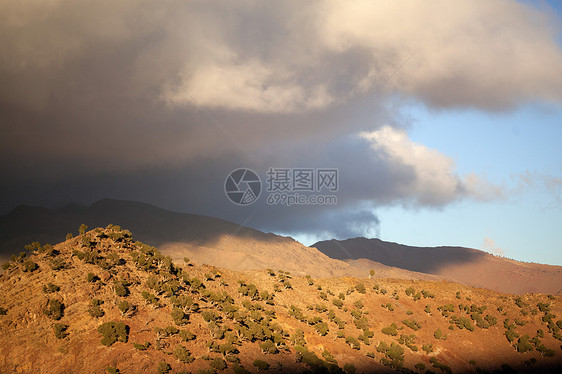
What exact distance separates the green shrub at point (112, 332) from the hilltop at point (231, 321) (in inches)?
4.4

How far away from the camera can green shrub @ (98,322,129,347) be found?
91.9ft

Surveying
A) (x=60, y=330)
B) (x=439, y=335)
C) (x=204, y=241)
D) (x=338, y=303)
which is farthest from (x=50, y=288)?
(x=204, y=241)

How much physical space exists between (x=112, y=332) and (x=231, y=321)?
34.6 feet

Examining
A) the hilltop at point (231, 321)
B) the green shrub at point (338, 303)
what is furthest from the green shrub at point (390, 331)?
the green shrub at point (338, 303)

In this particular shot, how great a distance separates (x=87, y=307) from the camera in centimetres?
3100

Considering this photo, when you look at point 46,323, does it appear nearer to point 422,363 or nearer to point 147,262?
point 147,262

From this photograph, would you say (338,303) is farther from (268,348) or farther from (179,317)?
(179,317)

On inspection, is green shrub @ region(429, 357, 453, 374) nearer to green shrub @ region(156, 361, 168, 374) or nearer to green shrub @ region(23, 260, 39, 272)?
green shrub @ region(156, 361, 168, 374)

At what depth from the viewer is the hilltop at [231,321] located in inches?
1113

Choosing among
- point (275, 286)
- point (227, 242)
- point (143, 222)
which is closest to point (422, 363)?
point (275, 286)

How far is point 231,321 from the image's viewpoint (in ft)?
118

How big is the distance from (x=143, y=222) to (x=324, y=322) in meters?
171

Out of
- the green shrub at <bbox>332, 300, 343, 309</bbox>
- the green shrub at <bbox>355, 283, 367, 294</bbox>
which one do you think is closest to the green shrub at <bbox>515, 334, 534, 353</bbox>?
the green shrub at <bbox>355, 283, 367, 294</bbox>

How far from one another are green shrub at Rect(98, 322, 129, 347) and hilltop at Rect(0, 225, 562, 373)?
0.37ft
